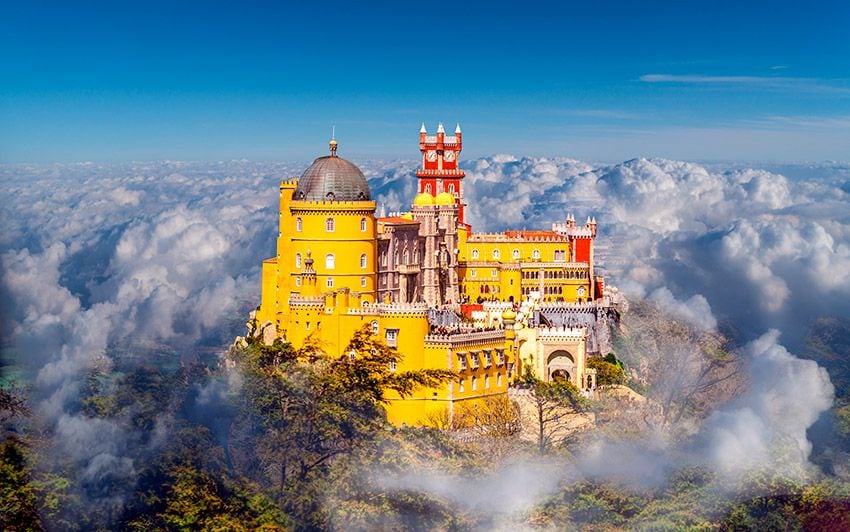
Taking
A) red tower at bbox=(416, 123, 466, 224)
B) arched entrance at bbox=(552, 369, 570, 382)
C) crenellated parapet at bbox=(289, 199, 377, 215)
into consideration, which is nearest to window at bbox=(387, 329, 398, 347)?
crenellated parapet at bbox=(289, 199, 377, 215)

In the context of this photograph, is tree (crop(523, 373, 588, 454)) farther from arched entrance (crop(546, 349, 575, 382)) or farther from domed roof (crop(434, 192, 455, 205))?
domed roof (crop(434, 192, 455, 205))

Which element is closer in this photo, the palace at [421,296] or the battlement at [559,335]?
the palace at [421,296]

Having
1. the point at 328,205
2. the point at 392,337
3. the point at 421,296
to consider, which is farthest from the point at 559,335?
the point at 328,205

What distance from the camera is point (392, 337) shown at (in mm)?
62219

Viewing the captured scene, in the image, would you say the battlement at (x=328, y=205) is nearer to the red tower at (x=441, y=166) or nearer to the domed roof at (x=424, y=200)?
the domed roof at (x=424, y=200)

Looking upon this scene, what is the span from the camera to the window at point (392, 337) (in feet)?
204

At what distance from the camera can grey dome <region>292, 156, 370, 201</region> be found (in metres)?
69.4

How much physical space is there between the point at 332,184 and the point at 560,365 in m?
15.6

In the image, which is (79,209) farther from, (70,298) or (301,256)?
(70,298)

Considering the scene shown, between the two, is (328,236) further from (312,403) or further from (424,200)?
(312,403)

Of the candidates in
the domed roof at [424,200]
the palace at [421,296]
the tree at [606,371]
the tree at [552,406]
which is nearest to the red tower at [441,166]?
the palace at [421,296]

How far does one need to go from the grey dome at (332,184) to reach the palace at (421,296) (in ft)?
0.25

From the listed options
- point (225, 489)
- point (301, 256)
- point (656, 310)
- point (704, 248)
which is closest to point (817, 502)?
point (225, 489)

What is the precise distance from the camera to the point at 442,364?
6119 cm
